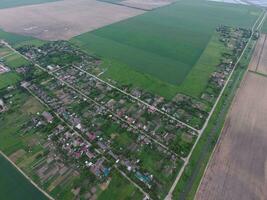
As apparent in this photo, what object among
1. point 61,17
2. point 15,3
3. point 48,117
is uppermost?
point 61,17

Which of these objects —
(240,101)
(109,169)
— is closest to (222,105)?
(240,101)

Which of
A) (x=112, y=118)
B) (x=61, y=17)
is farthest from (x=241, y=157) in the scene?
(x=61, y=17)

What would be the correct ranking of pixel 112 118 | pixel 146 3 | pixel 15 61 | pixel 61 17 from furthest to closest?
pixel 146 3 → pixel 61 17 → pixel 15 61 → pixel 112 118

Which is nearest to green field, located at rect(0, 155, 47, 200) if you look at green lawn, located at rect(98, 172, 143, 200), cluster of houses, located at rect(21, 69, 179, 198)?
cluster of houses, located at rect(21, 69, 179, 198)

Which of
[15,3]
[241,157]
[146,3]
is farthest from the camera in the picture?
[146,3]

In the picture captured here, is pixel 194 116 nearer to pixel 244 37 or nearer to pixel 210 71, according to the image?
pixel 210 71

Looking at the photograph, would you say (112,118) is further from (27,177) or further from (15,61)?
(15,61)
